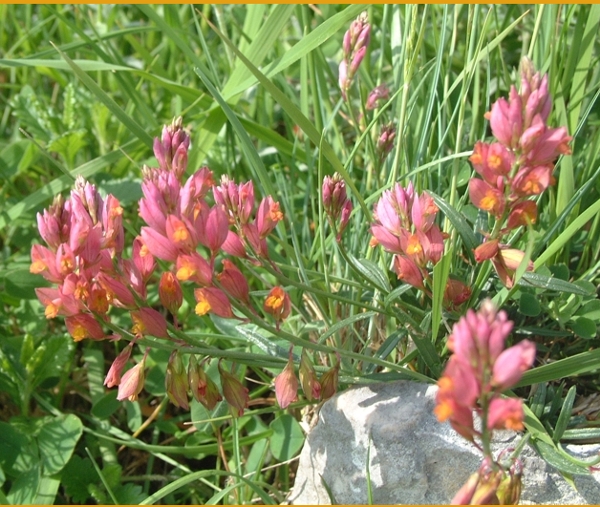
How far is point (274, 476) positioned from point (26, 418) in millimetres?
734

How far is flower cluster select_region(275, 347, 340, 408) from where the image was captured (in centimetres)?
165

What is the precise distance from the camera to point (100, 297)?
1504mm

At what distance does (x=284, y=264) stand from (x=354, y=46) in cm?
61

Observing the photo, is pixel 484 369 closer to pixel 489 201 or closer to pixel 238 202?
Answer: pixel 489 201

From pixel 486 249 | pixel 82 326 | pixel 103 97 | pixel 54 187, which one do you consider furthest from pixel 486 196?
pixel 54 187

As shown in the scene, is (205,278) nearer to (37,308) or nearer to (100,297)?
(100,297)

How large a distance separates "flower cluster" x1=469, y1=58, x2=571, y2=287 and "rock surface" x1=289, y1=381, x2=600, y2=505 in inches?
22.6

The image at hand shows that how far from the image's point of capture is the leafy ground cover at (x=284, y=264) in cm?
160

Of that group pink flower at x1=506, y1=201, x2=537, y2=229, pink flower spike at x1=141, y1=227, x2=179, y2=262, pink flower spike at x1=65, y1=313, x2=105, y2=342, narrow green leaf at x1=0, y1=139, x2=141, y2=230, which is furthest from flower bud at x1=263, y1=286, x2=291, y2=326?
narrow green leaf at x1=0, y1=139, x2=141, y2=230

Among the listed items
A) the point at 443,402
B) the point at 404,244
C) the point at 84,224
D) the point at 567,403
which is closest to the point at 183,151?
the point at 84,224

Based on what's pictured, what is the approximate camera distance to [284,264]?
1.91 m

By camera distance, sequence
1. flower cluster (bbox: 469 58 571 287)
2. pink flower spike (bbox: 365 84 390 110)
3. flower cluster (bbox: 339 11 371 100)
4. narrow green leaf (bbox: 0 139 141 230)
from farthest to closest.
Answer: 1. narrow green leaf (bbox: 0 139 141 230)
2. pink flower spike (bbox: 365 84 390 110)
3. flower cluster (bbox: 339 11 371 100)
4. flower cluster (bbox: 469 58 571 287)

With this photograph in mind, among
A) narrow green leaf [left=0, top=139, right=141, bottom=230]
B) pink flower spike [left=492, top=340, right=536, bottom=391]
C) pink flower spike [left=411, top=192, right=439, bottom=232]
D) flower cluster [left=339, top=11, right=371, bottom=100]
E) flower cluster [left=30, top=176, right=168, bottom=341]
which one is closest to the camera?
pink flower spike [left=492, top=340, right=536, bottom=391]

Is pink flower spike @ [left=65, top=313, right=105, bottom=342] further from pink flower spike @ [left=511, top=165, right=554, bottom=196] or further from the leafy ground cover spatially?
pink flower spike @ [left=511, top=165, right=554, bottom=196]
